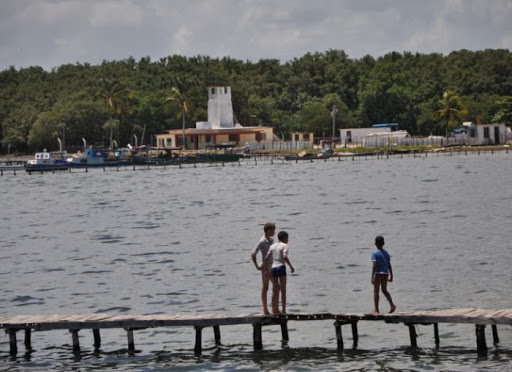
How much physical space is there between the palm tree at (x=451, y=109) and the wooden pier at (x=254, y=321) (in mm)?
160985

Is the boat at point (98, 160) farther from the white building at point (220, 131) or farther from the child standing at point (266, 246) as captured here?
the child standing at point (266, 246)

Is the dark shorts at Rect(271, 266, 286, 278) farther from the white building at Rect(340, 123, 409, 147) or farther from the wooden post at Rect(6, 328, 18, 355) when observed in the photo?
the white building at Rect(340, 123, 409, 147)

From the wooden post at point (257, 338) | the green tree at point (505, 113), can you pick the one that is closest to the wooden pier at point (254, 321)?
the wooden post at point (257, 338)

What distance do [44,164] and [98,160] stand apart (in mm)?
10278

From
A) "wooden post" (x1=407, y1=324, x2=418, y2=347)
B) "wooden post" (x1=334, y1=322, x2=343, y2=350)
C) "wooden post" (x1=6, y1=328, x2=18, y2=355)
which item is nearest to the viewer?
"wooden post" (x1=407, y1=324, x2=418, y2=347)

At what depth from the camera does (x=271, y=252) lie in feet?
101

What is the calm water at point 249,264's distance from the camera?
32.7m

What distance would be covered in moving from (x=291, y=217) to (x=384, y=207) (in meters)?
10.2

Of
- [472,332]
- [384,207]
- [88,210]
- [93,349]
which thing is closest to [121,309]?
[93,349]

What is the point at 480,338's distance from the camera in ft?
103

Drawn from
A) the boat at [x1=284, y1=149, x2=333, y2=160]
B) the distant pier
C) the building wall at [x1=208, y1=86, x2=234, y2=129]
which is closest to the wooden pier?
the distant pier

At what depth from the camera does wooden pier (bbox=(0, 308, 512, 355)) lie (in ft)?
101

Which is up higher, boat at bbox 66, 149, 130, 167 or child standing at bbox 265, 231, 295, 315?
boat at bbox 66, 149, 130, 167

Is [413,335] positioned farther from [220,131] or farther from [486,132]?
[220,131]
